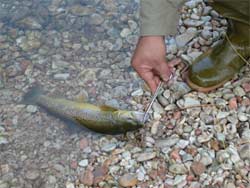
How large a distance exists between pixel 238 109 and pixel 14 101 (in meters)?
1.07

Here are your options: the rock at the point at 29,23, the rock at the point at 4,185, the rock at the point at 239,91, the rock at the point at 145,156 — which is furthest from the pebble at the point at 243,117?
the rock at the point at 29,23

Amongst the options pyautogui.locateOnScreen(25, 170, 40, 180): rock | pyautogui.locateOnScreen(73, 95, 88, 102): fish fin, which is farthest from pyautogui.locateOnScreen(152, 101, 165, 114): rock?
pyautogui.locateOnScreen(25, 170, 40, 180): rock

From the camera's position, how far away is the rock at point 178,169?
2.26 metres

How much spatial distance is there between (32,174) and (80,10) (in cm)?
114

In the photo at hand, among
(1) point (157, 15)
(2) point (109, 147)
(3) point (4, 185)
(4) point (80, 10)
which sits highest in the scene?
(1) point (157, 15)

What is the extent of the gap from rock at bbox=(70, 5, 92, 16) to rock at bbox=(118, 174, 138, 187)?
46.0 inches

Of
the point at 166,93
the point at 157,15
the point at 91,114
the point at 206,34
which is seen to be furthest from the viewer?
the point at 206,34

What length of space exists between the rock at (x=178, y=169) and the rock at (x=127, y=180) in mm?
159

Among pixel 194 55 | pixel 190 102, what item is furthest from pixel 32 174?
pixel 194 55

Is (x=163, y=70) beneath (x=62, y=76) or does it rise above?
above

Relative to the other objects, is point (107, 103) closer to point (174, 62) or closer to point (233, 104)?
point (174, 62)

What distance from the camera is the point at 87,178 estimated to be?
7.51ft

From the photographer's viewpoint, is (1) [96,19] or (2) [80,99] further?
(1) [96,19]

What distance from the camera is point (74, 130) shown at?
8.23 feet
